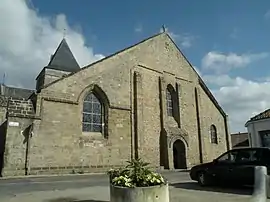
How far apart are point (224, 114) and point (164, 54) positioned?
956 cm

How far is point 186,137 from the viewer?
23031 mm

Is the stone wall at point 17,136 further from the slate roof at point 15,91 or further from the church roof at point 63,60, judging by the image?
the slate roof at point 15,91

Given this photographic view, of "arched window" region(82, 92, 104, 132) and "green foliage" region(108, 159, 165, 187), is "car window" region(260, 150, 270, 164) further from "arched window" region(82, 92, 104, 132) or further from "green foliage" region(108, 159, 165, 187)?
"arched window" region(82, 92, 104, 132)

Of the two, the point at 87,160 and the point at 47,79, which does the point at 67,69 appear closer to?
the point at 47,79

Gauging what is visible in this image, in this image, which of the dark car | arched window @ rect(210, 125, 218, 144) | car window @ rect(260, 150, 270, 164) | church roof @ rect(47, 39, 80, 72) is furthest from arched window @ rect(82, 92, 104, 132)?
church roof @ rect(47, 39, 80, 72)

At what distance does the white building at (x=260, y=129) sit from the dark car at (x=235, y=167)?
372 inches

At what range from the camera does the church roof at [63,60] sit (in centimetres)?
3661

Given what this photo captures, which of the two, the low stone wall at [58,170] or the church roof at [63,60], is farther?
the church roof at [63,60]

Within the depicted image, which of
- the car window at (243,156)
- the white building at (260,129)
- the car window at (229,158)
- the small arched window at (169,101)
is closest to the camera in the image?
the car window at (243,156)

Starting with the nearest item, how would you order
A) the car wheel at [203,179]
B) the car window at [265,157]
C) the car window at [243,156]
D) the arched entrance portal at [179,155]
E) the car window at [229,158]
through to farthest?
the car window at [265,157] → the car window at [243,156] → the car window at [229,158] → the car wheel at [203,179] → the arched entrance portal at [179,155]

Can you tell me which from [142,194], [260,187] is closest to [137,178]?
[142,194]

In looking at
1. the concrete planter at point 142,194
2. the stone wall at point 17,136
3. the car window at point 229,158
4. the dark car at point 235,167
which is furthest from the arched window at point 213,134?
the concrete planter at point 142,194

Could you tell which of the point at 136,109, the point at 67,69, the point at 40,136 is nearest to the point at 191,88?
the point at 136,109

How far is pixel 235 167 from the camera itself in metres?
9.45
